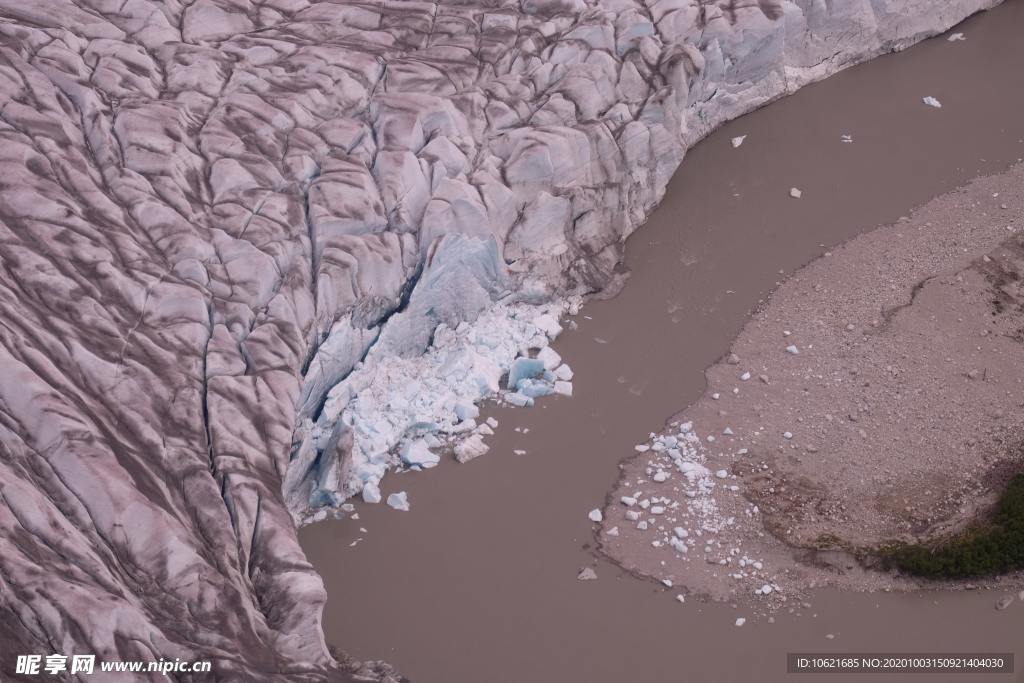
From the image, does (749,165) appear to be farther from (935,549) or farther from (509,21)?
(935,549)

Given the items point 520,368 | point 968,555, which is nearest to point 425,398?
point 520,368

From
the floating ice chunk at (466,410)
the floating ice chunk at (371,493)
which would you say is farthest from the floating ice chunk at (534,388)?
the floating ice chunk at (371,493)

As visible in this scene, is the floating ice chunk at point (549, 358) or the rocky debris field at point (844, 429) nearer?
the rocky debris field at point (844, 429)

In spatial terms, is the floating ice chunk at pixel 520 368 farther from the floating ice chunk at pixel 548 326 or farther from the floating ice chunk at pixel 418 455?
the floating ice chunk at pixel 418 455

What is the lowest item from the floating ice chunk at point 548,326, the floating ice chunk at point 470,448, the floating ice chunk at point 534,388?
the floating ice chunk at point 470,448

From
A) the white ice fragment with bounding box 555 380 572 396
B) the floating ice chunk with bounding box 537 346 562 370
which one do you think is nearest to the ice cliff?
the floating ice chunk with bounding box 537 346 562 370

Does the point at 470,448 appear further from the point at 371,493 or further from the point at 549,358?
the point at 549,358

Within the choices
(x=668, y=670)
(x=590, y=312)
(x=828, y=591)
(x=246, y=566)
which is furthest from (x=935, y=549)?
(x=246, y=566)

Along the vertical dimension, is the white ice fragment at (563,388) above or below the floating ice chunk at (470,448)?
above
